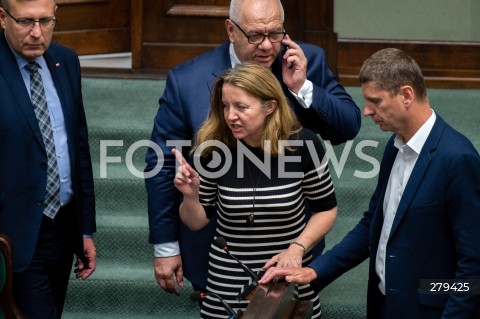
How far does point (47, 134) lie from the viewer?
3869 mm

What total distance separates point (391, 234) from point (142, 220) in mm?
2200

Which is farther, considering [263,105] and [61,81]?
[61,81]

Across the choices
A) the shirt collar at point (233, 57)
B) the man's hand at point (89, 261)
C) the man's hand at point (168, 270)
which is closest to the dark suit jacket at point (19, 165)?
the man's hand at point (89, 261)

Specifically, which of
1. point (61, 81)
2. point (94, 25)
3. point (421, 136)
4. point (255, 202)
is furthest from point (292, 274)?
point (94, 25)

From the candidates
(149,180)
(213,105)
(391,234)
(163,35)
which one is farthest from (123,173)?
(391,234)

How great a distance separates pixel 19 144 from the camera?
3.79 metres

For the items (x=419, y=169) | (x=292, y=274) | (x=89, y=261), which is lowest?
(x=89, y=261)

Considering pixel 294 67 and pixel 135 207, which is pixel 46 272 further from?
pixel 135 207

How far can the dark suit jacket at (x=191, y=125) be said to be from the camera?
3.94m

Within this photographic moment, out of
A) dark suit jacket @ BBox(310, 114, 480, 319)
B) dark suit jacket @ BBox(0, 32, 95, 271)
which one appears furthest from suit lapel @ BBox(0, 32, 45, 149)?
dark suit jacket @ BBox(310, 114, 480, 319)

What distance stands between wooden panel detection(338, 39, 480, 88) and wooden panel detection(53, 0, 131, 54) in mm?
1206

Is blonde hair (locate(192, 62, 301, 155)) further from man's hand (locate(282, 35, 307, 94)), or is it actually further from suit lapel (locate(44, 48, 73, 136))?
suit lapel (locate(44, 48, 73, 136))

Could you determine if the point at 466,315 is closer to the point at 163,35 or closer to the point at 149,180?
the point at 149,180

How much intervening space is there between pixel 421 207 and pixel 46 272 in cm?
139
